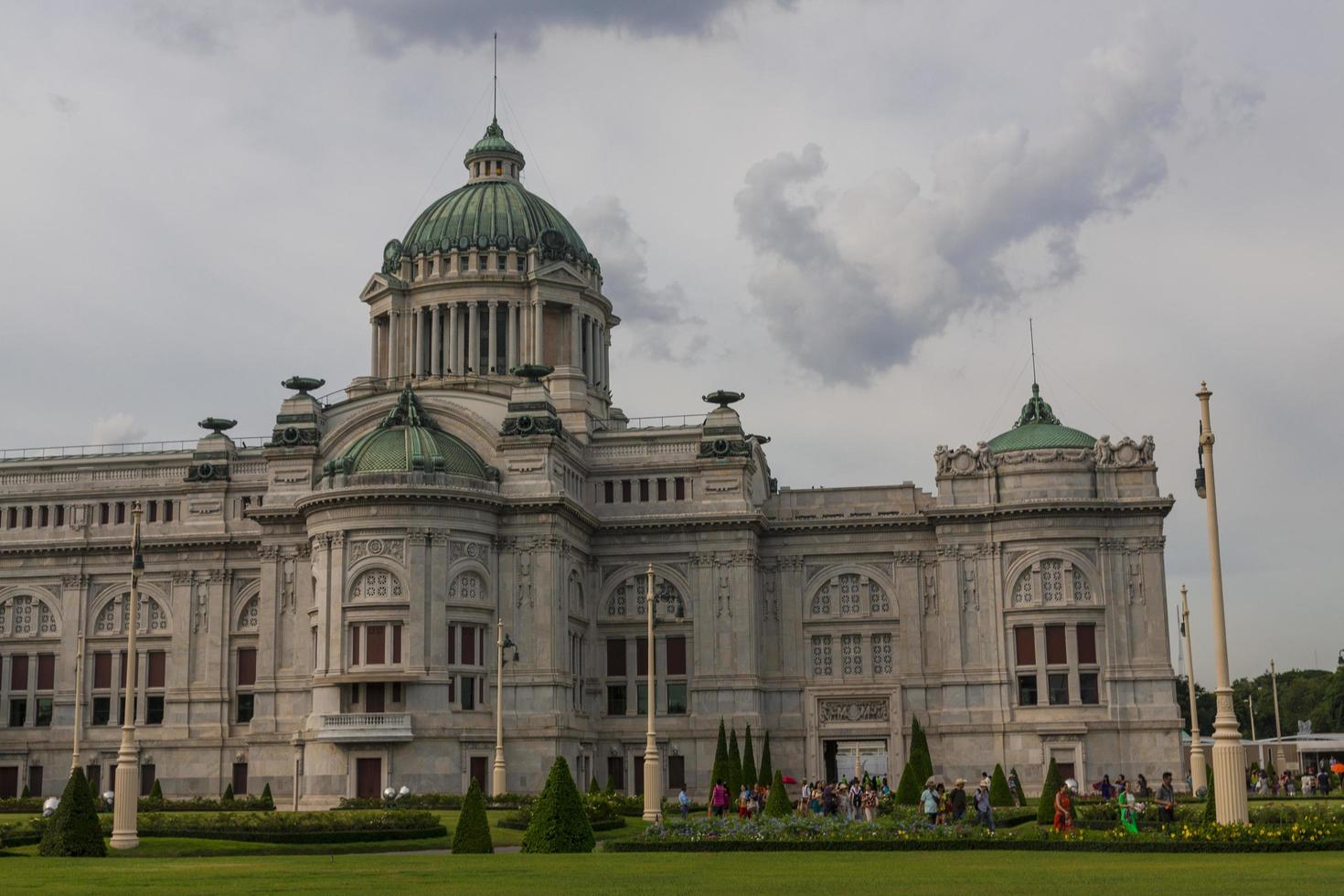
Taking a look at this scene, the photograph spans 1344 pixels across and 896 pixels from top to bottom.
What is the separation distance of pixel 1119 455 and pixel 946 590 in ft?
38.4

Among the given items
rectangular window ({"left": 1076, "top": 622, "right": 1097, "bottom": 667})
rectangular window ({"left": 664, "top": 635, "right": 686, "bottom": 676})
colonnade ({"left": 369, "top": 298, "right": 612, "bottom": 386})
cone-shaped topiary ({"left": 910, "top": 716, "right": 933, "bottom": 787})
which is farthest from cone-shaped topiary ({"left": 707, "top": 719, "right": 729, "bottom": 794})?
colonnade ({"left": 369, "top": 298, "right": 612, "bottom": 386})

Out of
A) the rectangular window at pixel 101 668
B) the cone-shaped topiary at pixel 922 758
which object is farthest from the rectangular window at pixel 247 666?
the cone-shaped topiary at pixel 922 758

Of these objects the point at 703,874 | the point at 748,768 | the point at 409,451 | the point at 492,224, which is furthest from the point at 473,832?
the point at 492,224

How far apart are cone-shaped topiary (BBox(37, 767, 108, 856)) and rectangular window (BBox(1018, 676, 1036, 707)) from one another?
55.7 metres

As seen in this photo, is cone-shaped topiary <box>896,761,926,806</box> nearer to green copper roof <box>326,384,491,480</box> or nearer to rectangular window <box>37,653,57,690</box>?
green copper roof <box>326,384,491,480</box>

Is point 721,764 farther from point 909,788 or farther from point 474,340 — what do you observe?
point 474,340

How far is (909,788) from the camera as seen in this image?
7581 cm

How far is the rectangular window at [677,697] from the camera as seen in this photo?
3676 inches

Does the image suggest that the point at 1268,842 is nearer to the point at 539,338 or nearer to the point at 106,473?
the point at 539,338

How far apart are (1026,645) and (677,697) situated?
61.9 ft

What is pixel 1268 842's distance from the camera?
39156 mm

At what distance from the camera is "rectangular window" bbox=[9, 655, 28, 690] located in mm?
98750

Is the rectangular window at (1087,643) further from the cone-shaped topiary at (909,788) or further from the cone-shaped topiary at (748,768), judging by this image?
the cone-shaped topiary at (748,768)

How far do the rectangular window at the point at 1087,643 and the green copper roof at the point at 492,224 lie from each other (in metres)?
38.5
